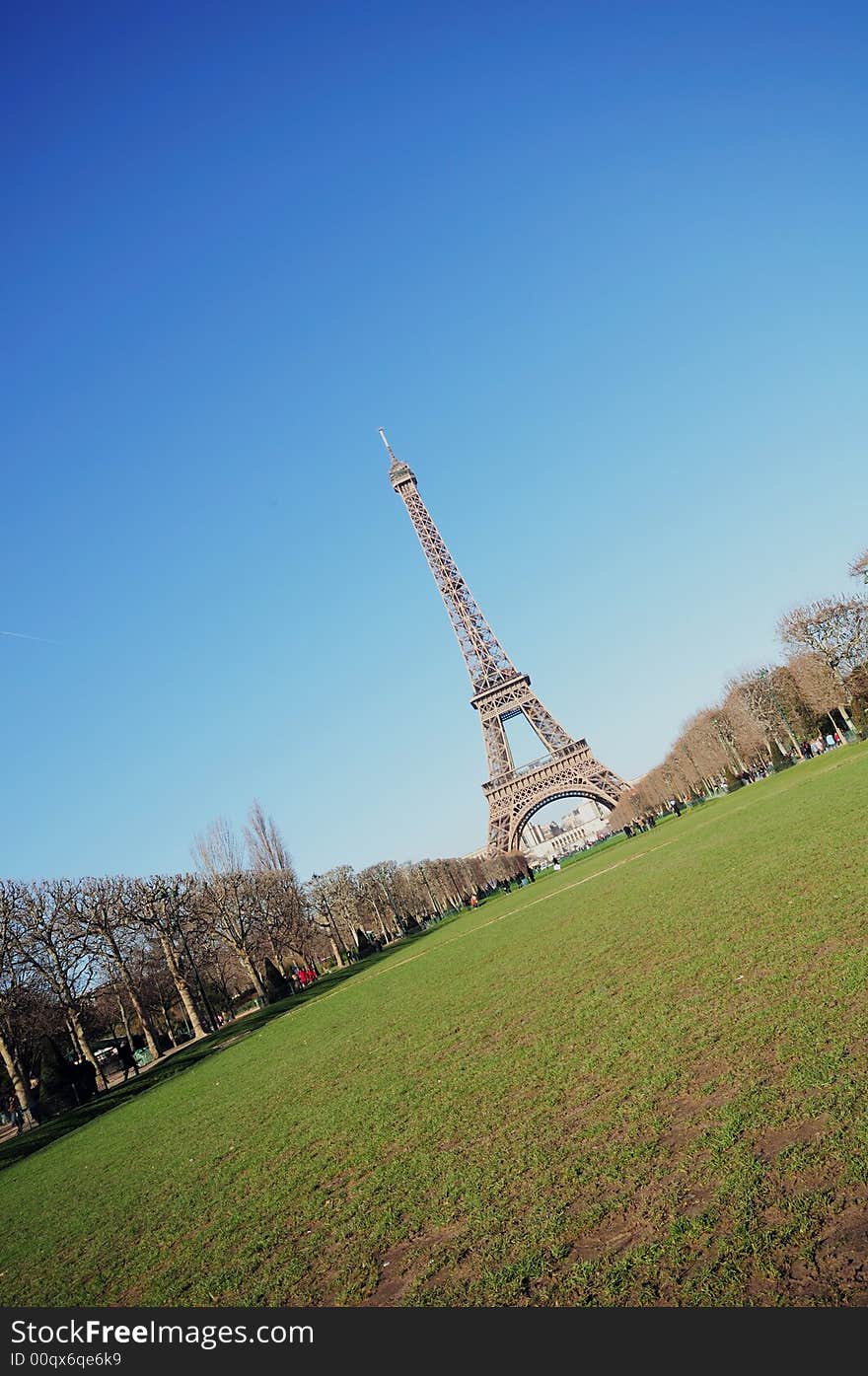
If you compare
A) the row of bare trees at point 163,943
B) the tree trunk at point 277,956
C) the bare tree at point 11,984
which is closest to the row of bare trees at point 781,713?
the row of bare trees at point 163,943

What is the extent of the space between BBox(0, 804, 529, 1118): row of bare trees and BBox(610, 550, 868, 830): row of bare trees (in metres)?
19.5

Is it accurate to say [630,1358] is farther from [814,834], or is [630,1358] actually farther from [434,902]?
[434,902]

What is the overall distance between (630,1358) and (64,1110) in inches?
1392

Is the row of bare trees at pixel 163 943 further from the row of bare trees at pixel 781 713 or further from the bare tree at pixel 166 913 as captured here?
the row of bare trees at pixel 781 713

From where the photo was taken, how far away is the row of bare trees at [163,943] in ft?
121

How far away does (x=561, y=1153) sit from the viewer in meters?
5.96

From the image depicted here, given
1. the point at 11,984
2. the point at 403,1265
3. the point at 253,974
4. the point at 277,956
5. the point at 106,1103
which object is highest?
the point at 11,984

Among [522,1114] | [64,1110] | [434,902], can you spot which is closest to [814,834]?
[522,1114]

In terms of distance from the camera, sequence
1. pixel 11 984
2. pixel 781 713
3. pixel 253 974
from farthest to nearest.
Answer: pixel 781 713 < pixel 253 974 < pixel 11 984

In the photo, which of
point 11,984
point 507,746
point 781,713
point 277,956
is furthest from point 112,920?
point 781,713

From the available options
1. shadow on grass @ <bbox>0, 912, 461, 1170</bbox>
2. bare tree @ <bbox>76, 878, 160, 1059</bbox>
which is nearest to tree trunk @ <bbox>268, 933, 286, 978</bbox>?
bare tree @ <bbox>76, 878, 160, 1059</bbox>

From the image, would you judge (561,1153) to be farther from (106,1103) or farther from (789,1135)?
(106,1103)

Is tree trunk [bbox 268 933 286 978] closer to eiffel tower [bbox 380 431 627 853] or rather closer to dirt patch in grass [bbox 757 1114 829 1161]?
eiffel tower [bbox 380 431 627 853]

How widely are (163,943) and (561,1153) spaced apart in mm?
39792
